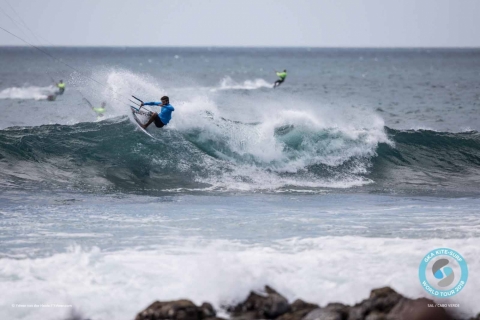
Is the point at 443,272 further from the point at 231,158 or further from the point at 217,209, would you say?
the point at 231,158

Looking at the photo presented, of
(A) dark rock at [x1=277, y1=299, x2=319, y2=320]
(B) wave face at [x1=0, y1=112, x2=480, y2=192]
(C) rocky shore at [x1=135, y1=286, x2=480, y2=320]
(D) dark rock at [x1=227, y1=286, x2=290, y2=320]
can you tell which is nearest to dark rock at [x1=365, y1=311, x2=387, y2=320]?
(C) rocky shore at [x1=135, y1=286, x2=480, y2=320]

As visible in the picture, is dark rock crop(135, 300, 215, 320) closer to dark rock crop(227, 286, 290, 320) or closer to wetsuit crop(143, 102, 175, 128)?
dark rock crop(227, 286, 290, 320)

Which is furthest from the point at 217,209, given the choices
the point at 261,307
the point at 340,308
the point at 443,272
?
the point at 340,308

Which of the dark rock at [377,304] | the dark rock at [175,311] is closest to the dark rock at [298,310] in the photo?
the dark rock at [377,304]

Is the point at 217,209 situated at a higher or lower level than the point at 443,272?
higher

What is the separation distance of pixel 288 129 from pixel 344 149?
6.58ft

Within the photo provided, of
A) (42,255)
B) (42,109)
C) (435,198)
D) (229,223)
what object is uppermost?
(42,109)

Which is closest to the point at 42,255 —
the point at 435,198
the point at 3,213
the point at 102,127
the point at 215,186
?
the point at 3,213

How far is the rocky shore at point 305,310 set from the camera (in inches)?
296

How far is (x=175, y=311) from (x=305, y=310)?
61.1 inches

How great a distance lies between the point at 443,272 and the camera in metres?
9.02

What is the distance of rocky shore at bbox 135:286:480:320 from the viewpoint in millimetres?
7516

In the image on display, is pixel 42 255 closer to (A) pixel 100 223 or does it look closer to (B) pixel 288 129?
(A) pixel 100 223

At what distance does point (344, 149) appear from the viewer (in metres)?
20.4
